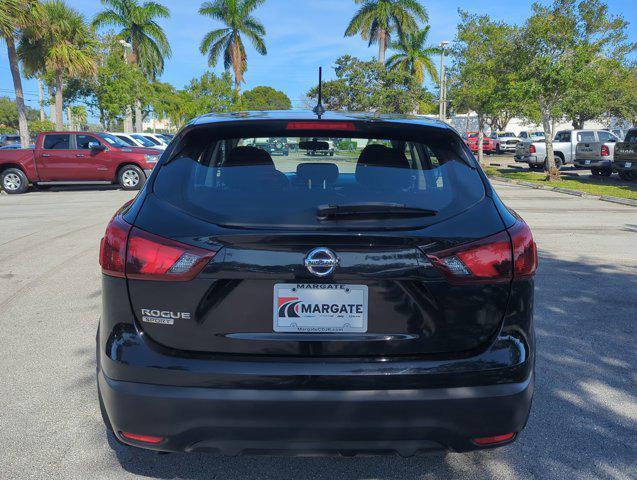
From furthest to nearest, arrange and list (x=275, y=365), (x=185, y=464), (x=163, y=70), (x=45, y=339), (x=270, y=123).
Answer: (x=163, y=70) → (x=45, y=339) → (x=185, y=464) → (x=270, y=123) → (x=275, y=365)

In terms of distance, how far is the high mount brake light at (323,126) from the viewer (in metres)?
2.62

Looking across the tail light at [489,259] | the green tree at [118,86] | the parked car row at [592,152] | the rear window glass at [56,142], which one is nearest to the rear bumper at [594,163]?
the parked car row at [592,152]

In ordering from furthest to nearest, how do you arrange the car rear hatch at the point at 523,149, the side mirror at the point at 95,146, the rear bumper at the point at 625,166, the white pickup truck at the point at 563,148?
the car rear hatch at the point at 523,149
the white pickup truck at the point at 563,148
the rear bumper at the point at 625,166
the side mirror at the point at 95,146

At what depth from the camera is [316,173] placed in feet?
9.16

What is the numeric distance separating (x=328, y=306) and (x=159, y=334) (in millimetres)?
679

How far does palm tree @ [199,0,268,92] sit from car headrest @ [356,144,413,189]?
4560cm

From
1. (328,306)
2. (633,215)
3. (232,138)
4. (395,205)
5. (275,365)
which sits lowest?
(633,215)

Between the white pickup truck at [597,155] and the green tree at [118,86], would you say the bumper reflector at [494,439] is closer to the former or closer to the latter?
the white pickup truck at [597,155]

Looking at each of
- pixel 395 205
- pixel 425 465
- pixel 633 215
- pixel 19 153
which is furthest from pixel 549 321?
pixel 19 153

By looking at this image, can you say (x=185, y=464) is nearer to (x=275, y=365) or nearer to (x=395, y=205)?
(x=275, y=365)

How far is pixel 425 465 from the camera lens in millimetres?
2896

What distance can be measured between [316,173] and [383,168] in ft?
1.11

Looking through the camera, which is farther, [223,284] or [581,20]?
[581,20]

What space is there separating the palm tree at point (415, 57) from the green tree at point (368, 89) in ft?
16.8
